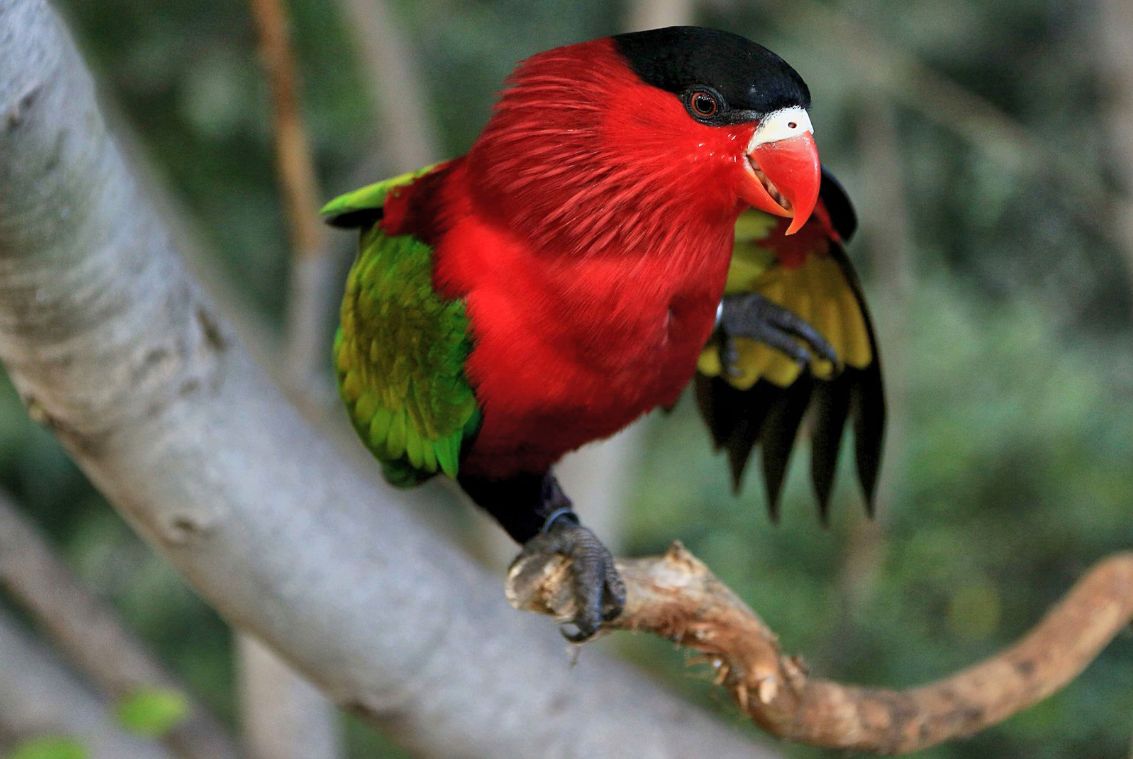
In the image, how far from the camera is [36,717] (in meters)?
1.43

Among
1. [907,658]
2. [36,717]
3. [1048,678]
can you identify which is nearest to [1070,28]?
[907,658]

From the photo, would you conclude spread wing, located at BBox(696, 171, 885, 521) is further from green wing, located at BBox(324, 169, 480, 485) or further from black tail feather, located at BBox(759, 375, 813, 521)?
green wing, located at BBox(324, 169, 480, 485)

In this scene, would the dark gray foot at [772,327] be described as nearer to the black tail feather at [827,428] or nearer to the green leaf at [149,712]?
the black tail feather at [827,428]

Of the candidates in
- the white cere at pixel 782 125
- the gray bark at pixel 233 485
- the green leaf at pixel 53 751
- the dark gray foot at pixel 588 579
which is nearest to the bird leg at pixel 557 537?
the dark gray foot at pixel 588 579

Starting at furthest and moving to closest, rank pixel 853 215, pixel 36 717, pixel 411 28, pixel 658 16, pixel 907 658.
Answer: pixel 411 28, pixel 907 658, pixel 658 16, pixel 36 717, pixel 853 215

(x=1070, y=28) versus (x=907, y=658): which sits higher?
(x=1070, y=28)

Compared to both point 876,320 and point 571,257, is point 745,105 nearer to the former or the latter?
point 571,257

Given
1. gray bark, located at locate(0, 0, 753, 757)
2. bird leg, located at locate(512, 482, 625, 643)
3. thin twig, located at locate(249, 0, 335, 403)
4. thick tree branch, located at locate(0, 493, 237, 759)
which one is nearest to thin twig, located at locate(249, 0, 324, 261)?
thin twig, located at locate(249, 0, 335, 403)

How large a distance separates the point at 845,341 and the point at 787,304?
53mm

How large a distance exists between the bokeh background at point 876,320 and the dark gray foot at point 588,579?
0.96 metres

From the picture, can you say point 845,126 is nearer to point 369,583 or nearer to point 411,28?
point 411,28

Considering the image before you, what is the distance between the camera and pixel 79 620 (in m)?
1.36

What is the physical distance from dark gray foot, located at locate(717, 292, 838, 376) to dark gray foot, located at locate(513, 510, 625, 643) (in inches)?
8.6

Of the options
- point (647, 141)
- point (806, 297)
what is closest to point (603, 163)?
point (647, 141)
